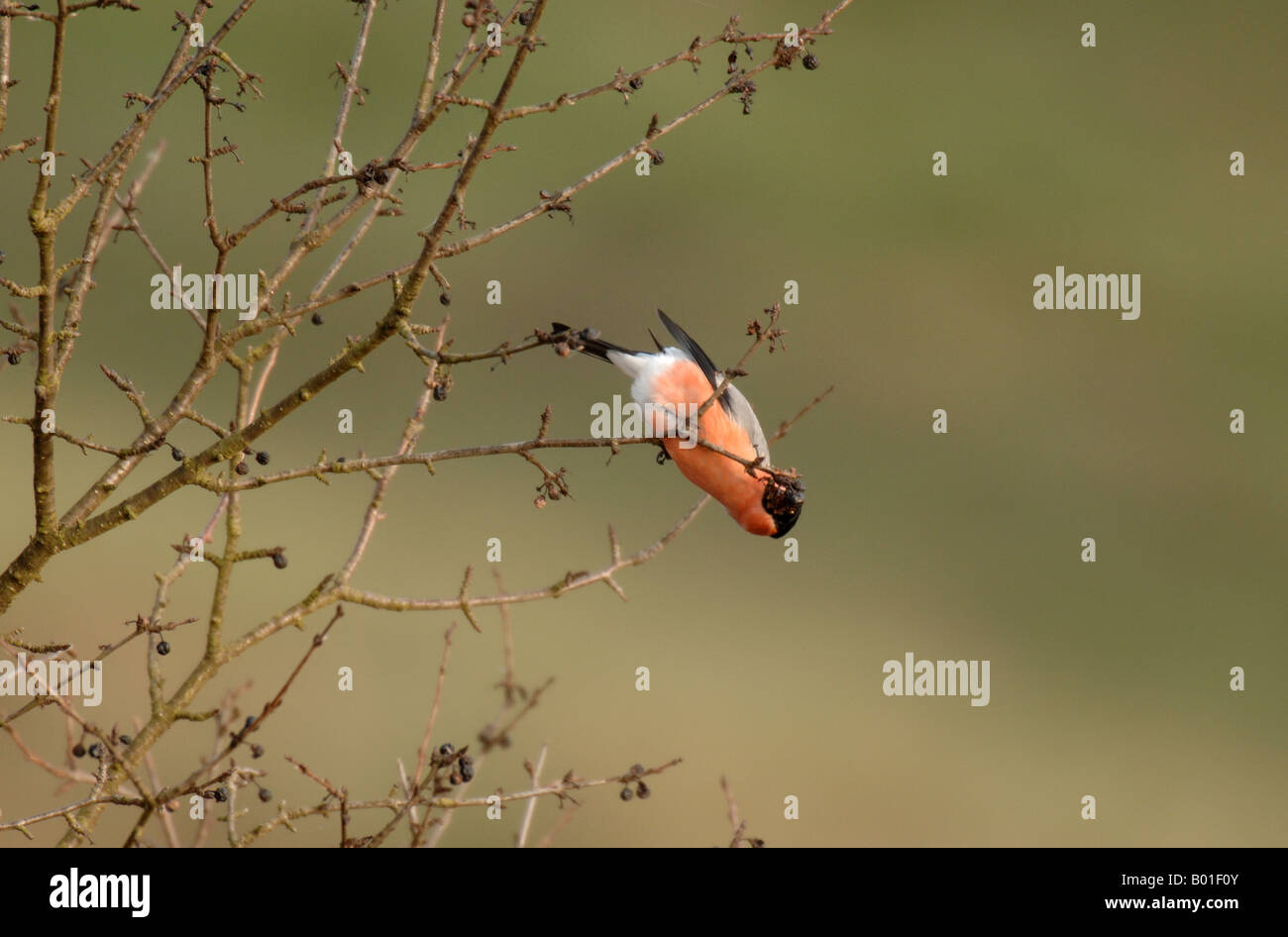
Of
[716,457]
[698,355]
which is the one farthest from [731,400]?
[716,457]

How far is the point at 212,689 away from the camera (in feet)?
32.4

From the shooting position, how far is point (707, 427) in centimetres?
419

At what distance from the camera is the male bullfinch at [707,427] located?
4.03 m

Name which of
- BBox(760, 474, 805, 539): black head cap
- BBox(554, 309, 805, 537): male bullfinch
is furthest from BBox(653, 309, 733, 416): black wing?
BBox(760, 474, 805, 539): black head cap

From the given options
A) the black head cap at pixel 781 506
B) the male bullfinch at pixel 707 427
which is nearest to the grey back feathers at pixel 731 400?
the male bullfinch at pixel 707 427

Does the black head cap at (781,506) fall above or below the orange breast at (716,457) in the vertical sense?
below

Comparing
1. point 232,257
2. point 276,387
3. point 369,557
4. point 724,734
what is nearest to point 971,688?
point 724,734

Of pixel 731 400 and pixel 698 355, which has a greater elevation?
pixel 698 355

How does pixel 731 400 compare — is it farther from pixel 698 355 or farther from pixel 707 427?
pixel 707 427

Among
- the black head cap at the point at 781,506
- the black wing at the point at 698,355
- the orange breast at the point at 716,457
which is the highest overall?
the black wing at the point at 698,355

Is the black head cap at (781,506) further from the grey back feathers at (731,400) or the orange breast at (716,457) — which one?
the grey back feathers at (731,400)

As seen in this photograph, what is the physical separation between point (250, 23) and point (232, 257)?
570 cm

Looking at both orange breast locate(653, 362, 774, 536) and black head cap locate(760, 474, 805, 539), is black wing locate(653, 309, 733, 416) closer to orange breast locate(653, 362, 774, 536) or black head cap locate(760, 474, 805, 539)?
orange breast locate(653, 362, 774, 536)

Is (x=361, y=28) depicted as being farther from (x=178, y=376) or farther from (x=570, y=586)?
(x=178, y=376)
